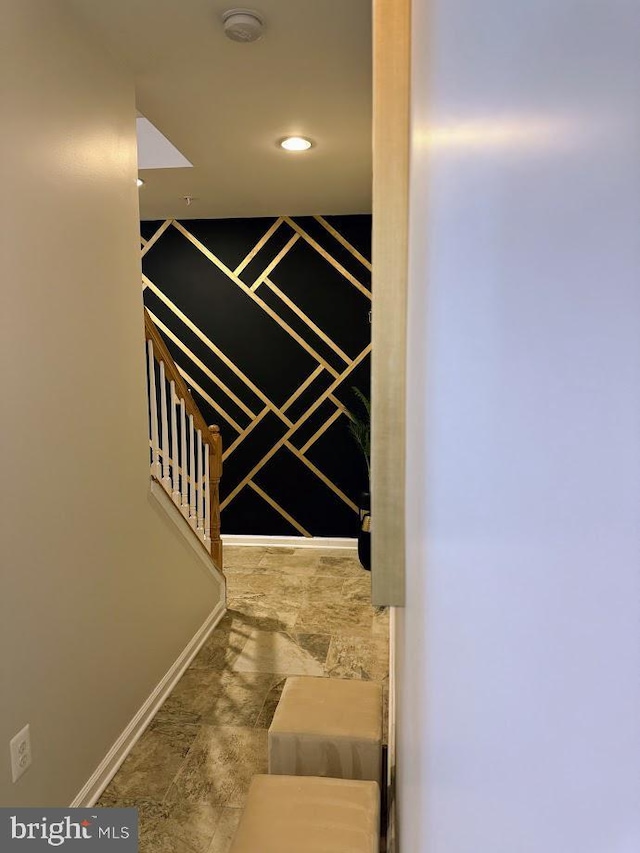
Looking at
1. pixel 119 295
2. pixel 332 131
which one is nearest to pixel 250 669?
pixel 119 295

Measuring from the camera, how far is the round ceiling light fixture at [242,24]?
213cm

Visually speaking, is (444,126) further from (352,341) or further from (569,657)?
(352,341)

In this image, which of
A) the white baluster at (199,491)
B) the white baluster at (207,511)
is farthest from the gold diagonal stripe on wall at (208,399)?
the white baluster at (199,491)

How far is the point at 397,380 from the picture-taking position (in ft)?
3.75

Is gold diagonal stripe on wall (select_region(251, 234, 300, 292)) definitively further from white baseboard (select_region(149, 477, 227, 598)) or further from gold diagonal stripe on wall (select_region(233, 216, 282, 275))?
white baseboard (select_region(149, 477, 227, 598))

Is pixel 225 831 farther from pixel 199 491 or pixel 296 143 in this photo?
pixel 296 143

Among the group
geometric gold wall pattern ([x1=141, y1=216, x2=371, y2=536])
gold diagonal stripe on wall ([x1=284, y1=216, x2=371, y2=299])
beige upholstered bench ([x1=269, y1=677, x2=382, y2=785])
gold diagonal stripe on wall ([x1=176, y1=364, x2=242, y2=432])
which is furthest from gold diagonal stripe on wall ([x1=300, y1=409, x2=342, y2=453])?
beige upholstered bench ([x1=269, y1=677, x2=382, y2=785])

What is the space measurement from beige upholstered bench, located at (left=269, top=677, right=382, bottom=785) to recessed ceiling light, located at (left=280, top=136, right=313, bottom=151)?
2.66 meters

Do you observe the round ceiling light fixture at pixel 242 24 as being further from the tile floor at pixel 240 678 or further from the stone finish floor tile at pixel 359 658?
the stone finish floor tile at pixel 359 658

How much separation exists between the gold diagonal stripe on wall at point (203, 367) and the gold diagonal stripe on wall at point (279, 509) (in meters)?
0.57

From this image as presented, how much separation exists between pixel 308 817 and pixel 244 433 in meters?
3.83

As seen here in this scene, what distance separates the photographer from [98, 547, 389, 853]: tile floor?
2.24 meters

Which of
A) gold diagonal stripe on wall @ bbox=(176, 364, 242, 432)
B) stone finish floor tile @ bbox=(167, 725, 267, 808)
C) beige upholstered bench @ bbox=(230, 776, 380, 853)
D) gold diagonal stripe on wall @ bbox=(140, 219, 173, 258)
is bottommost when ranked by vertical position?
stone finish floor tile @ bbox=(167, 725, 267, 808)

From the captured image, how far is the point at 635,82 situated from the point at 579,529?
7 cm
